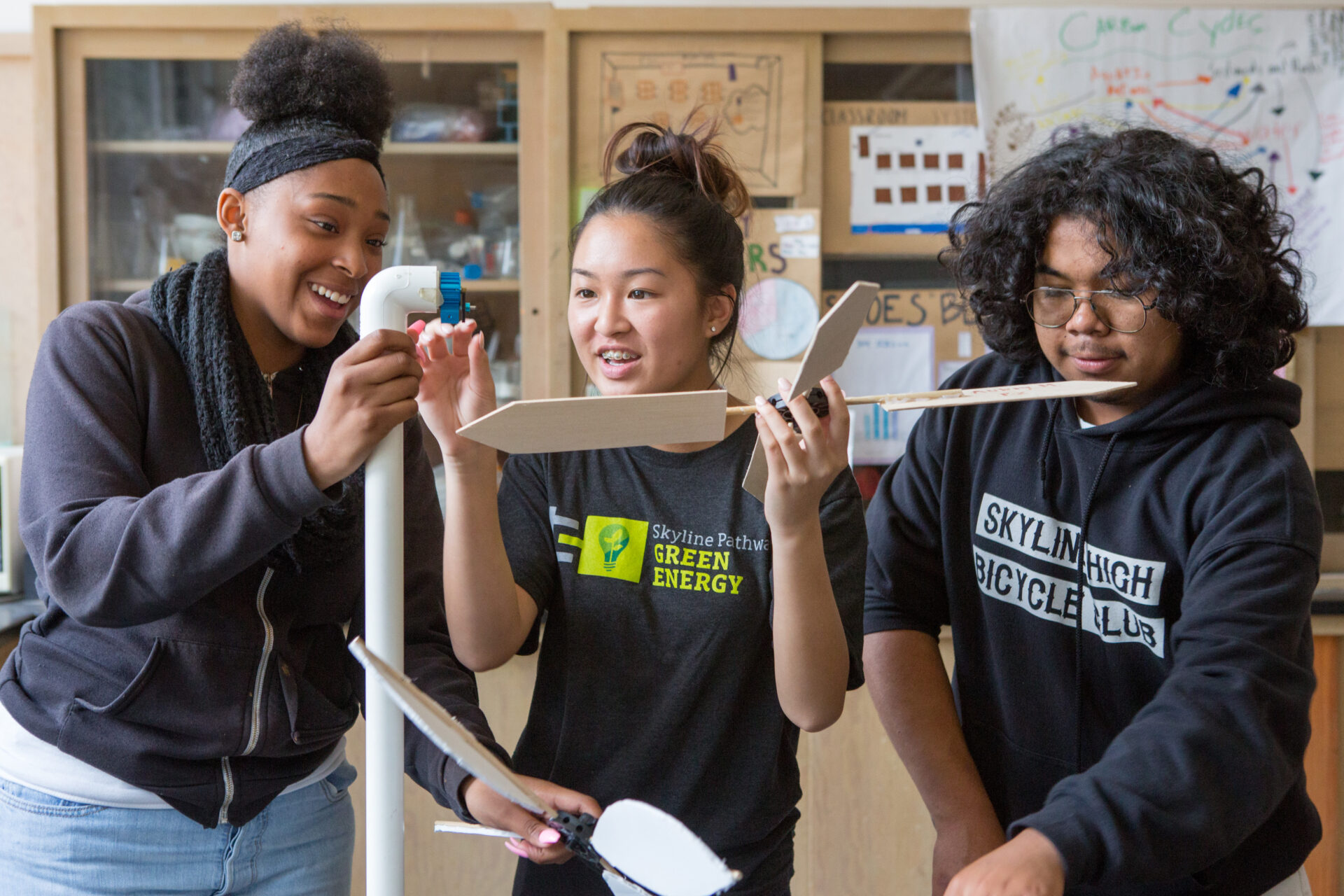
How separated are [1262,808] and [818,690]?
0.34 meters

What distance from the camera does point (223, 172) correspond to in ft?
7.31

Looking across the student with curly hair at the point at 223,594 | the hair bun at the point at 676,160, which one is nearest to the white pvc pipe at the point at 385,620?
the student with curly hair at the point at 223,594

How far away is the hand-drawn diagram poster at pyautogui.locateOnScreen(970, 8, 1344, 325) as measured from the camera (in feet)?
6.97

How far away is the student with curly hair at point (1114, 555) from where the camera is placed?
68 cm

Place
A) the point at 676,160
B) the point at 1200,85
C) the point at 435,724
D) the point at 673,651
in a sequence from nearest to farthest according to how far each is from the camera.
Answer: the point at 435,724
the point at 673,651
the point at 676,160
the point at 1200,85

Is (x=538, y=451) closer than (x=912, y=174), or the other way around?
(x=538, y=451)

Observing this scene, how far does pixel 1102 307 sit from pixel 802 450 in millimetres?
306

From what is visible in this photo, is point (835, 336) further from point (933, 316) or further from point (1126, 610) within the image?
point (933, 316)

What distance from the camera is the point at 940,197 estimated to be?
7.21 feet

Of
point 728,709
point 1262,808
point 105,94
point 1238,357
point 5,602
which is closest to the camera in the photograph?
point 1262,808

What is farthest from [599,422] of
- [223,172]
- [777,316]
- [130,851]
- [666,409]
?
[223,172]

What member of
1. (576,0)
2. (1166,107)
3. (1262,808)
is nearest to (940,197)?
(1166,107)

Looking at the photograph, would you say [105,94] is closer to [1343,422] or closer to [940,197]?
[940,197]

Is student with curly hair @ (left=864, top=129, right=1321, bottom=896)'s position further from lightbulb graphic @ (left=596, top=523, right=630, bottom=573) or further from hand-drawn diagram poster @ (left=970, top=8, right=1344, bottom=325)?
hand-drawn diagram poster @ (left=970, top=8, right=1344, bottom=325)
